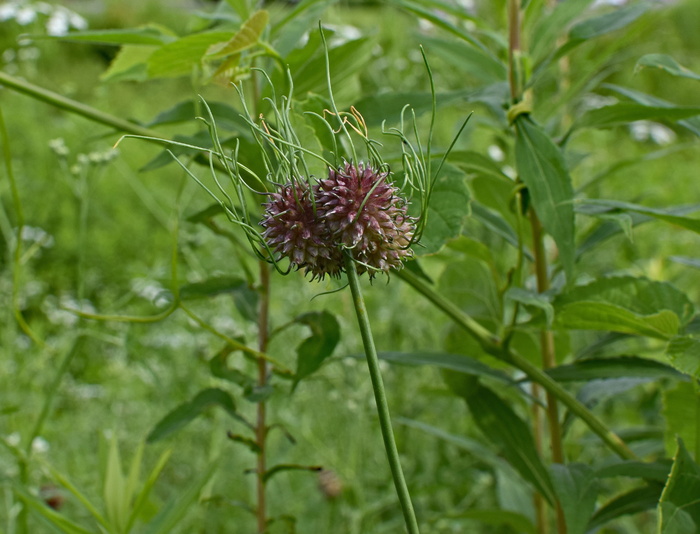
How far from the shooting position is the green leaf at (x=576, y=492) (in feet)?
1.65

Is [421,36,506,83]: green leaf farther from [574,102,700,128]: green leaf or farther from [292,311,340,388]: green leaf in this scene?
[292,311,340,388]: green leaf

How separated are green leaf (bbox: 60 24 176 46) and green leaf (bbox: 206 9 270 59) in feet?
0.31

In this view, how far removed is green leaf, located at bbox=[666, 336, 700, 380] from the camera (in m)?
0.42

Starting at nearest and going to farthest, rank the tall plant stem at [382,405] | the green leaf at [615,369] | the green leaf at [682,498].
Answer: the tall plant stem at [382,405] < the green leaf at [682,498] < the green leaf at [615,369]

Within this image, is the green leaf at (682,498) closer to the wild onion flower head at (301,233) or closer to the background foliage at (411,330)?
the background foliage at (411,330)

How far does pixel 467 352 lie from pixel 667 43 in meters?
5.23

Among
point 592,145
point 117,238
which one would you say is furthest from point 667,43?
point 117,238

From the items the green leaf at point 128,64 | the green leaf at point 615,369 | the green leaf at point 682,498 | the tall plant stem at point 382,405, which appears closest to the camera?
the tall plant stem at point 382,405

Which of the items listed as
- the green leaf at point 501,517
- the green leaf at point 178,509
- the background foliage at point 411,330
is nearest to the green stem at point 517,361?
the background foliage at point 411,330

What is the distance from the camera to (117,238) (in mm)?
2635

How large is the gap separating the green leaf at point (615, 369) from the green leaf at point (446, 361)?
0.05 m

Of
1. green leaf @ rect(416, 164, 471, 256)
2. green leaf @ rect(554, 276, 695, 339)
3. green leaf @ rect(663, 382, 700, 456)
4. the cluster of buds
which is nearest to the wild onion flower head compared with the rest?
the cluster of buds

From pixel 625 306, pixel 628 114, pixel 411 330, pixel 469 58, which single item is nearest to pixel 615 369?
pixel 625 306

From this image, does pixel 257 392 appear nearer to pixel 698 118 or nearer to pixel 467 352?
pixel 467 352
